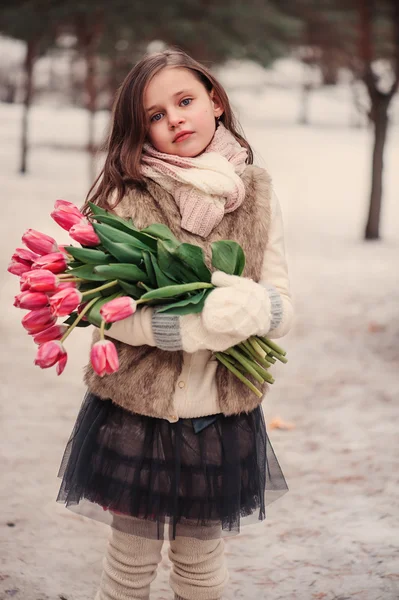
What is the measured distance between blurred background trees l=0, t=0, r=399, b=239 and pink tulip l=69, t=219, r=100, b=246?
6.72 meters

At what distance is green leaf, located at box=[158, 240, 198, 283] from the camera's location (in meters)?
1.81

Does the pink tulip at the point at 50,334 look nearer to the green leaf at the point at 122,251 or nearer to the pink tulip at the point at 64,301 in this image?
the pink tulip at the point at 64,301

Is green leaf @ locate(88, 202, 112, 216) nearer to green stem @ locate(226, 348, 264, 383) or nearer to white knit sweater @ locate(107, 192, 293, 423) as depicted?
white knit sweater @ locate(107, 192, 293, 423)

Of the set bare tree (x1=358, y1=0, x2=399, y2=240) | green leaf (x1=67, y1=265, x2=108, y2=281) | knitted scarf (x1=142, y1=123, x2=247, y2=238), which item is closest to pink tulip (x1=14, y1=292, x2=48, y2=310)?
green leaf (x1=67, y1=265, x2=108, y2=281)

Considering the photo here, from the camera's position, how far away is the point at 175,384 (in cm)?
196

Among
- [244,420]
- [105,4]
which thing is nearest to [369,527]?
[244,420]

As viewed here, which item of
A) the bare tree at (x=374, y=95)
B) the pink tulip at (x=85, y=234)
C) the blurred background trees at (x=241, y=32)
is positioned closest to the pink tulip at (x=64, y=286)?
the pink tulip at (x=85, y=234)

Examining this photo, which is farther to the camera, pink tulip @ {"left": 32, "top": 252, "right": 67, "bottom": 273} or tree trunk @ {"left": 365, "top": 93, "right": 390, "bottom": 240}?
tree trunk @ {"left": 365, "top": 93, "right": 390, "bottom": 240}

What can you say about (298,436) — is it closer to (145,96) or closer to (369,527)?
(369,527)

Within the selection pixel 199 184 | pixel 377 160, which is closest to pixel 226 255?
pixel 199 184

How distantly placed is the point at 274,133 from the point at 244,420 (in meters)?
20.3

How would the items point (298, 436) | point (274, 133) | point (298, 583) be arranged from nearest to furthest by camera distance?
1. point (298, 583)
2. point (298, 436)
3. point (274, 133)

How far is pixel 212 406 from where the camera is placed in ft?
6.51

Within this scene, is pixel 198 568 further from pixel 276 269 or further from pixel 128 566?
pixel 276 269
